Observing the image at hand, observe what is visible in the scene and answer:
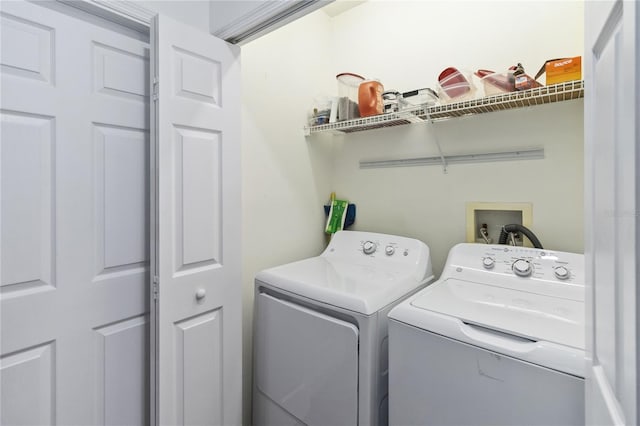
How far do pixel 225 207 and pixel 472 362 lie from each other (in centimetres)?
114

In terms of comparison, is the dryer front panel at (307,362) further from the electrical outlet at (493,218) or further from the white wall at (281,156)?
the electrical outlet at (493,218)

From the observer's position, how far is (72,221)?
1.15 meters

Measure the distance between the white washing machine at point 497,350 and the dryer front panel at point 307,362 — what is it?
0.60ft

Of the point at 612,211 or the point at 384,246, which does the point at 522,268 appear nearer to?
the point at 384,246

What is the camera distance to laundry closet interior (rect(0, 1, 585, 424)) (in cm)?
107

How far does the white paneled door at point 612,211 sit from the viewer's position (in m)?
0.44

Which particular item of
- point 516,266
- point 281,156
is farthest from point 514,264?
point 281,156

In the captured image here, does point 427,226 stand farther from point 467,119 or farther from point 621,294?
point 621,294

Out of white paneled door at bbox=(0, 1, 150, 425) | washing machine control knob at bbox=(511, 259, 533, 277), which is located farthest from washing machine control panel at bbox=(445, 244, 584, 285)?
white paneled door at bbox=(0, 1, 150, 425)

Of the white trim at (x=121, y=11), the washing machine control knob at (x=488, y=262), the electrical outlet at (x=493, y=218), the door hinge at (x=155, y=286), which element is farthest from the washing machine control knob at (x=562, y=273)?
the white trim at (x=121, y=11)

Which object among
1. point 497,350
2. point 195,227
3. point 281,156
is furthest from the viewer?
point 281,156

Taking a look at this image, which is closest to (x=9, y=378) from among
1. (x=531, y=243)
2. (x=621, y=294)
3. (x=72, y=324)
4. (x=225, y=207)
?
(x=72, y=324)

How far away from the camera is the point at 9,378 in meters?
1.03

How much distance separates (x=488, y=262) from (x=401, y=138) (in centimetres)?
94
